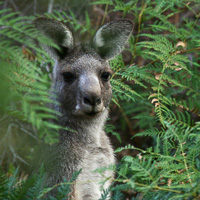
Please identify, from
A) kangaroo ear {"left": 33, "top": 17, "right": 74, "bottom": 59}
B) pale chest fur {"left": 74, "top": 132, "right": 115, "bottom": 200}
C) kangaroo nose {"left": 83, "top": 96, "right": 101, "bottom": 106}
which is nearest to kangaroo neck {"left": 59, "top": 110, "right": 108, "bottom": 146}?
pale chest fur {"left": 74, "top": 132, "right": 115, "bottom": 200}

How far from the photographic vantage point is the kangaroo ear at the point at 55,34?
4125 millimetres

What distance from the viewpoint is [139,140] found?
278 inches

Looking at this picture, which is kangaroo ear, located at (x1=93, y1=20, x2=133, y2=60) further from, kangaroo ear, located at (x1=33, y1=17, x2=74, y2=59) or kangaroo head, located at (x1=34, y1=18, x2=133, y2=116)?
kangaroo ear, located at (x1=33, y1=17, x2=74, y2=59)

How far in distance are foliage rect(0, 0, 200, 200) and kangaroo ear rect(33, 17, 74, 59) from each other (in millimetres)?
274

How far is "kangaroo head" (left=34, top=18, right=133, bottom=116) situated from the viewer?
3.99 m

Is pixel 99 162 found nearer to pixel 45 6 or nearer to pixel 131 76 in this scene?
pixel 131 76

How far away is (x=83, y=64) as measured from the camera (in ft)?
14.3

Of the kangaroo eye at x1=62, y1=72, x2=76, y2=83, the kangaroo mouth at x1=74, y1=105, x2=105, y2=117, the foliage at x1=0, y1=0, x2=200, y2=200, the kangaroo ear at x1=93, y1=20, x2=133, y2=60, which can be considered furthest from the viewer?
the kangaroo ear at x1=93, y1=20, x2=133, y2=60

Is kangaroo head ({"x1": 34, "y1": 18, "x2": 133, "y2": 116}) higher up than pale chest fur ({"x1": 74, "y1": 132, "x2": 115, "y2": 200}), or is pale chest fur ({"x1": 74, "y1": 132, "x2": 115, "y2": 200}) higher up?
kangaroo head ({"x1": 34, "y1": 18, "x2": 133, "y2": 116})

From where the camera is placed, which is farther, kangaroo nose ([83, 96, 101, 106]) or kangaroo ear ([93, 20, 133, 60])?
kangaroo ear ([93, 20, 133, 60])

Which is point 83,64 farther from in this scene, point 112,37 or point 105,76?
point 112,37

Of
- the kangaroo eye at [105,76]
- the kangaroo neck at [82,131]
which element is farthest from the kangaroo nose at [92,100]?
the kangaroo eye at [105,76]

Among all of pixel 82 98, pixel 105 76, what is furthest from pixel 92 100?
pixel 105 76

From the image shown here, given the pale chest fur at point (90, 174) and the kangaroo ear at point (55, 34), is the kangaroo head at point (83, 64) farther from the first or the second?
the pale chest fur at point (90, 174)
